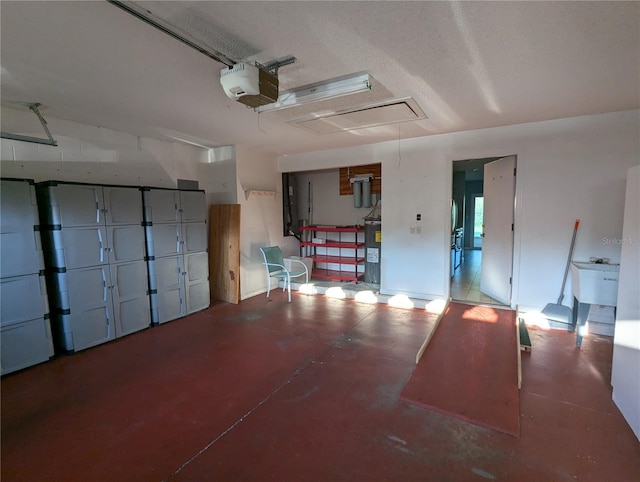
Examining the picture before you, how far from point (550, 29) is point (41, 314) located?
471 cm

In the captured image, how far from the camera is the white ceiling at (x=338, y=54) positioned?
168cm

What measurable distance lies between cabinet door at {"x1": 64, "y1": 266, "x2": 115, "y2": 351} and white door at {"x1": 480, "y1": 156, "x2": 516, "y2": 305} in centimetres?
505

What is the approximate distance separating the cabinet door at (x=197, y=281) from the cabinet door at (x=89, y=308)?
40.2 inches

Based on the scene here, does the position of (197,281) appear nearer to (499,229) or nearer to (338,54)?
(338,54)

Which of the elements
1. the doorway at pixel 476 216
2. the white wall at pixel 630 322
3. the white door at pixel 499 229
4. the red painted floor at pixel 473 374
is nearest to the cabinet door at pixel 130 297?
the red painted floor at pixel 473 374

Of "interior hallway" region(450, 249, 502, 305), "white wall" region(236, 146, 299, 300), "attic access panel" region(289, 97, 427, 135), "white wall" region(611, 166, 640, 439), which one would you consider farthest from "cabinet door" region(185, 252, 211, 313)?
"white wall" region(611, 166, 640, 439)

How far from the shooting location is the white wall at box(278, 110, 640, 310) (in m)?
3.47

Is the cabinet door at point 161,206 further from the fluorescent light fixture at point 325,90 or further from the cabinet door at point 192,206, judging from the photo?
the fluorescent light fixture at point 325,90

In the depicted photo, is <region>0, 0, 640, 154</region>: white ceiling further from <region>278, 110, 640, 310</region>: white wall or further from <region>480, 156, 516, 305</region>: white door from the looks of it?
<region>480, 156, 516, 305</region>: white door

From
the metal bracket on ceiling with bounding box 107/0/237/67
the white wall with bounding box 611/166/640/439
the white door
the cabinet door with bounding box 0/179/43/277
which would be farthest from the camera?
the white door

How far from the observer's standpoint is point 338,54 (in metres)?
2.12

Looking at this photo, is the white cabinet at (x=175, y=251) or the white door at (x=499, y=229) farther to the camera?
the white door at (x=499, y=229)

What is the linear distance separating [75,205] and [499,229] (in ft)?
17.4

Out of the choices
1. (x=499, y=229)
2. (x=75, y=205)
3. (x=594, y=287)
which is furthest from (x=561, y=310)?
(x=75, y=205)
